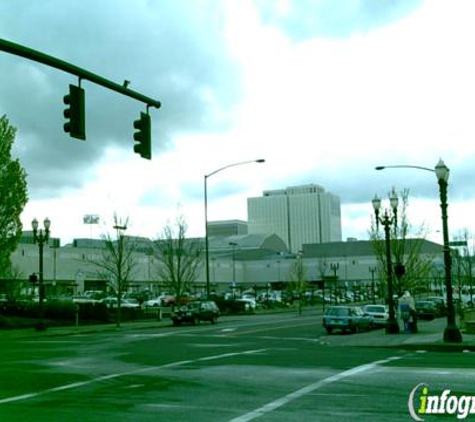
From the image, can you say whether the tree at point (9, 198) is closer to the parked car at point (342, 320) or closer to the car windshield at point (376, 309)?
the parked car at point (342, 320)

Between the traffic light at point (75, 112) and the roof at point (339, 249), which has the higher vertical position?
the roof at point (339, 249)

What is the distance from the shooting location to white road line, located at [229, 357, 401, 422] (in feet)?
36.3

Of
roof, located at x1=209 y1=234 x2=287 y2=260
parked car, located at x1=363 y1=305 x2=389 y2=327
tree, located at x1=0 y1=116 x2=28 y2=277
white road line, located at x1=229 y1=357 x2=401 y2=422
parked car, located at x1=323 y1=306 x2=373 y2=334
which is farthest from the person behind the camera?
roof, located at x1=209 y1=234 x2=287 y2=260

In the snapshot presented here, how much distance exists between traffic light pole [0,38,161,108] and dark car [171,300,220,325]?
3270 cm

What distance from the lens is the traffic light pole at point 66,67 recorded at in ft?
43.6

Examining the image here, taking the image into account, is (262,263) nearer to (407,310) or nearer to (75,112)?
(407,310)

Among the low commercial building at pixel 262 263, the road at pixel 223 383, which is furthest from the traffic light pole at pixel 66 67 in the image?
the low commercial building at pixel 262 263

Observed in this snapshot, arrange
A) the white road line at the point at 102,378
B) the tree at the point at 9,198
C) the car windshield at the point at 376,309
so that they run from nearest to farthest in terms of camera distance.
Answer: the white road line at the point at 102,378
the tree at the point at 9,198
the car windshield at the point at 376,309

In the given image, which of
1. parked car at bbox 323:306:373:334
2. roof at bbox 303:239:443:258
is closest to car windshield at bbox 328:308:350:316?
parked car at bbox 323:306:373:334

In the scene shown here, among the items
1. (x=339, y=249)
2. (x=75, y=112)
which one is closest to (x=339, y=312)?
(x=75, y=112)

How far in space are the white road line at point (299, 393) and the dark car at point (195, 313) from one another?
103 ft

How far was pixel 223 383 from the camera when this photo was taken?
15047 millimetres

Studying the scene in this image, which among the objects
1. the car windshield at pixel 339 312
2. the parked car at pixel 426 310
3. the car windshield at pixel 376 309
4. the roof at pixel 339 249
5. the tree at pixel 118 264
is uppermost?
the roof at pixel 339 249

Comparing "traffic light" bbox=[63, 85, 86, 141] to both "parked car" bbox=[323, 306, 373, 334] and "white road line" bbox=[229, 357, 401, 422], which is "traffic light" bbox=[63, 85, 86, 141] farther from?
"parked car" bbox=[323, 306, 373, 334]
